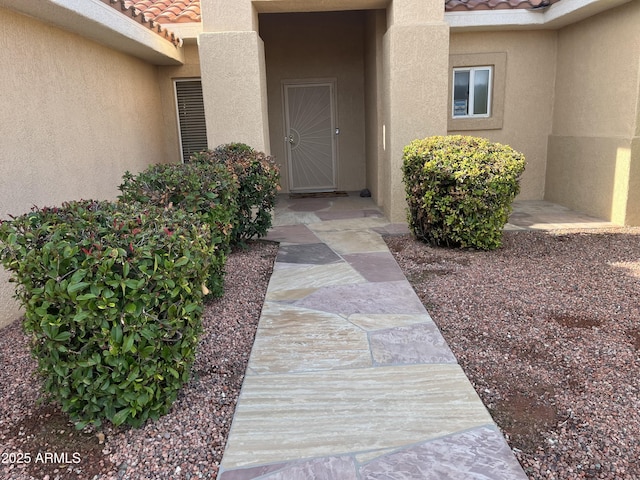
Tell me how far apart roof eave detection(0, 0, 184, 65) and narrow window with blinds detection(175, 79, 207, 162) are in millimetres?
1064

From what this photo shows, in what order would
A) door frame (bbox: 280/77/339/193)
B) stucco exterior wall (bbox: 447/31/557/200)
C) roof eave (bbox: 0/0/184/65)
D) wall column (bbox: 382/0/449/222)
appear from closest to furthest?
roof eave (bbox: 0/0/184/65), wall column (bbox: 382/0/449/222), stucco exterior wall (bbox: 447/31/557/200), door frame (bbox: 280/77/339/193)

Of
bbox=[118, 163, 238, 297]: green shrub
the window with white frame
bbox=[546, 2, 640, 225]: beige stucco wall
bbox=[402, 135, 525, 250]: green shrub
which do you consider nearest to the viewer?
bbox=[118, 163, 238, 297]: green shrub

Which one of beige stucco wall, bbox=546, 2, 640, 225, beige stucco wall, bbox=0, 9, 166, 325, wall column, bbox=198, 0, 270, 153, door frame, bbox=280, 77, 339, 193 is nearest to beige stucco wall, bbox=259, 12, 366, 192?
door frame, bbox=280, 77, 339, 193

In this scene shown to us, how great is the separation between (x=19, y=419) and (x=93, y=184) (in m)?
4.19

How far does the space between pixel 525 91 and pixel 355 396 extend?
27.9 feet

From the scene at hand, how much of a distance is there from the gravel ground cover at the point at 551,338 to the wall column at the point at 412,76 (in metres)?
2.10

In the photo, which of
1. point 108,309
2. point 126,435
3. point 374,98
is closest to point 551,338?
point 126,435

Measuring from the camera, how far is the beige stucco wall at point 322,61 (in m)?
11.1

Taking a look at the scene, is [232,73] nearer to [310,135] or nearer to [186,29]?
[186,29]

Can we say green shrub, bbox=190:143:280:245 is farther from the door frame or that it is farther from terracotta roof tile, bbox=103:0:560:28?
the door frame

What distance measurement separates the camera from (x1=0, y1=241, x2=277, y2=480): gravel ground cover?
8.72ft

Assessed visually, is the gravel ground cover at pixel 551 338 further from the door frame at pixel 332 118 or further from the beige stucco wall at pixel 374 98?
the door frame at pixel 332 118

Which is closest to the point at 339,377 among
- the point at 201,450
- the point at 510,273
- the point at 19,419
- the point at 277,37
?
the point at 201,450

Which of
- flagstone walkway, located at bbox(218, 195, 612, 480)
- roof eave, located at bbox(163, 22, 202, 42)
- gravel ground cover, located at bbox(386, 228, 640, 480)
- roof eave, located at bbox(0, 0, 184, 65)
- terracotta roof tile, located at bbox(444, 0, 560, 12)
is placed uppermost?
terracotta roof tile, located at bbox(444, 0, 560, 12)
